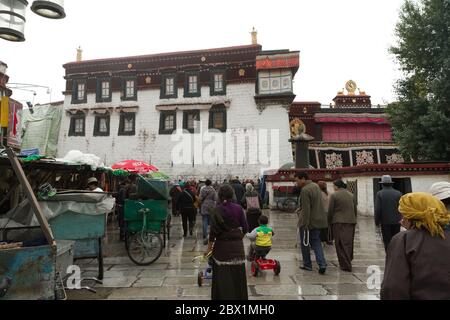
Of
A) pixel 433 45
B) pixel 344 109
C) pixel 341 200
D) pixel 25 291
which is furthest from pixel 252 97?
pixel 25 291

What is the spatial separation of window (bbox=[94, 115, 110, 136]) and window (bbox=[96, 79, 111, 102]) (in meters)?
1.60

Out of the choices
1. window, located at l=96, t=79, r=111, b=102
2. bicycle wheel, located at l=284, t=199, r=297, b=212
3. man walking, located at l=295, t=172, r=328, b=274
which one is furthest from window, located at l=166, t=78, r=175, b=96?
man walking, located at l=295, t=172, r=328, b=274

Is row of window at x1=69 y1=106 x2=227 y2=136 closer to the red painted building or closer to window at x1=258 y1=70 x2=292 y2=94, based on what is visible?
window at x1=258 y1=70 x2=292 y2=94

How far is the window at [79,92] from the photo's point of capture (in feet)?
104

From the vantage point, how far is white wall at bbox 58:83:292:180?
2802 centimetres

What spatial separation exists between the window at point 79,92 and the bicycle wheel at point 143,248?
89.0 feet

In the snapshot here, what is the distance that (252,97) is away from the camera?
2862cm

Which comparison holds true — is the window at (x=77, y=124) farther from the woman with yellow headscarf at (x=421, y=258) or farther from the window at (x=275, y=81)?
the woman with yellow headscarf at (x=421, y=258)

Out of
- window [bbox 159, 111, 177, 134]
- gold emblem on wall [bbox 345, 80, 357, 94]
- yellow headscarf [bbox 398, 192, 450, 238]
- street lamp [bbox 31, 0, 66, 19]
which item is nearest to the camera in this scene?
yellow headscarf [bbox 398, 192, 450, 238]

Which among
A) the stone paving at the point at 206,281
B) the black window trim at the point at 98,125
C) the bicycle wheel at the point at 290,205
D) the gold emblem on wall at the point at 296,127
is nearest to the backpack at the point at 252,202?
the stone paving at the point at 206,281

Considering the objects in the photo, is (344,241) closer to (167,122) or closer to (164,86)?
(167,122)

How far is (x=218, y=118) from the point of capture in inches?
1142

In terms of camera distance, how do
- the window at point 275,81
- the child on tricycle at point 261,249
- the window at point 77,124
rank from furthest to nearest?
the window at point 77,124, the window at point 275,81, the child on tricycle at point 261,249
